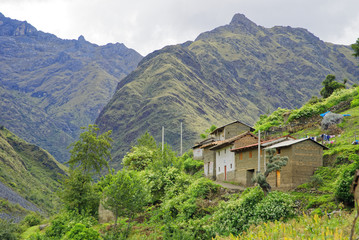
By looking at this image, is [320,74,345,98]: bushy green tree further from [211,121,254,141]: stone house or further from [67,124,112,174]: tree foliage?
[67,124,112,174]: tree foliage

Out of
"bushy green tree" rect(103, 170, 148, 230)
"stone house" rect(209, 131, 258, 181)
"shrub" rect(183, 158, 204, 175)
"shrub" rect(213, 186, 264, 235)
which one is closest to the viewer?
"shrub" rect(213, 186, 264, 235)

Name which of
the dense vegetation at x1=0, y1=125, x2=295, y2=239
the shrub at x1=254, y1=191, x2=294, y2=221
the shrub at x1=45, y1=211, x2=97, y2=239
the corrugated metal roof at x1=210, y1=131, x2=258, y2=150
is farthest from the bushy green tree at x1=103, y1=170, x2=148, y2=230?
the corrugated metal roof at x1=210, y1=131, x2=258, y2=150

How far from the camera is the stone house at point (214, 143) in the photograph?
60.7 meters

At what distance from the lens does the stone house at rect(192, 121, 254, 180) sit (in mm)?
60747

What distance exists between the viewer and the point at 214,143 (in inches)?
2388

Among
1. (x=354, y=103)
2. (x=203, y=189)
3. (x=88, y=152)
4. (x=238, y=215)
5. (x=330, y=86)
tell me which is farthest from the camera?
(x=330, y=86)

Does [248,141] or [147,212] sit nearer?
[147,212]

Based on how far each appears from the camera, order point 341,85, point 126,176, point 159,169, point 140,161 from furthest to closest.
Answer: point 341,85
point 140,161
point 159,169
point 126,176

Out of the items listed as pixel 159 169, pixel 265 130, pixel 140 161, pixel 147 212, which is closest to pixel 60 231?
pixel 147 212

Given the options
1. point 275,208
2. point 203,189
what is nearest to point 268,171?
point 275,208

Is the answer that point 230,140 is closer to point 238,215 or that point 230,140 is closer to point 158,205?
point 158,205

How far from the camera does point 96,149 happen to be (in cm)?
5503

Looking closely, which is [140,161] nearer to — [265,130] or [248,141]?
[248,141]

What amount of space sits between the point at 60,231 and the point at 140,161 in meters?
19.0
